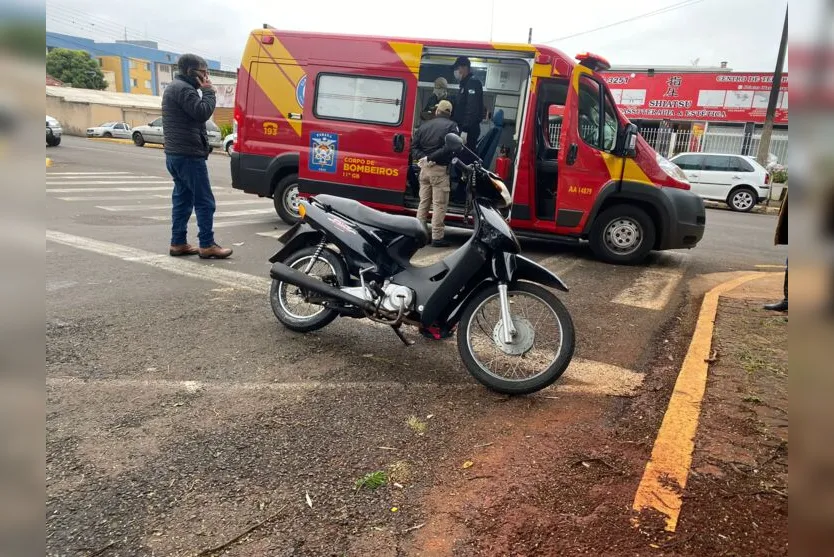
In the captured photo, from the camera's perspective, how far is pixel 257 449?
279cm

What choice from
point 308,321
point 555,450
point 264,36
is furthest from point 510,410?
point 264,36

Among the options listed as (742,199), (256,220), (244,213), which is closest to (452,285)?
(256,220)

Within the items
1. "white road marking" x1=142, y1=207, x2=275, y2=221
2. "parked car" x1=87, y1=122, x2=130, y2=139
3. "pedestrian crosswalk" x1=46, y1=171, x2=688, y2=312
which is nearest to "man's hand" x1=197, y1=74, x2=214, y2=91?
"pedestrian crosswalk" x1=46, y1=171, x2=688, y2=312

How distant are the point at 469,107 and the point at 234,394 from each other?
605 cm

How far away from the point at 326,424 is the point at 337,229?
5.18 ft

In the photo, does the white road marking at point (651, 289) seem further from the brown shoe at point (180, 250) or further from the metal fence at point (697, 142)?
the metal fence at point (697, 142)

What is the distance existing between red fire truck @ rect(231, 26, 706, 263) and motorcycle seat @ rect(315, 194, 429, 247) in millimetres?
3691

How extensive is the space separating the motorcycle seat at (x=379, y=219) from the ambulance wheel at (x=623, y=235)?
Answer: 160 inches

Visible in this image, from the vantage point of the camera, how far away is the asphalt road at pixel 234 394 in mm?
2354

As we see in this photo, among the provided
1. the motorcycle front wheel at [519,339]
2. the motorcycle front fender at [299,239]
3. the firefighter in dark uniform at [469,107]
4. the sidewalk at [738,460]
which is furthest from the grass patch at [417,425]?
the firefighter in dark uniform at [469,107]

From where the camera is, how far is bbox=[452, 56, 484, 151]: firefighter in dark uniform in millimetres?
8141

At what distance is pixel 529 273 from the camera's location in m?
3.61

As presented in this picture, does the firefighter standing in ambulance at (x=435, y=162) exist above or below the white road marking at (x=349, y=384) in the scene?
above

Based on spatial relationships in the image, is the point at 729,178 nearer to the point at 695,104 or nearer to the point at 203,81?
the point at 695,104
